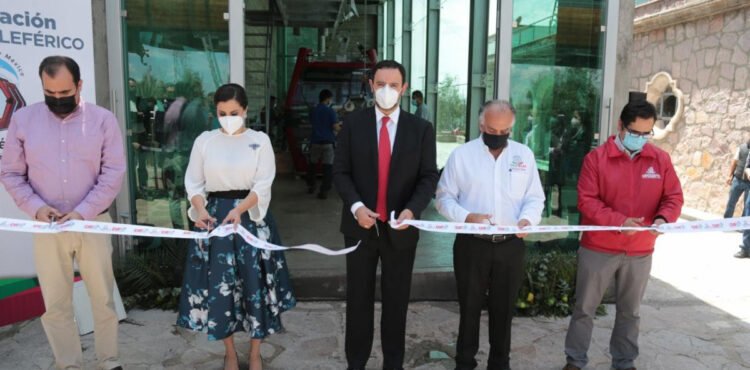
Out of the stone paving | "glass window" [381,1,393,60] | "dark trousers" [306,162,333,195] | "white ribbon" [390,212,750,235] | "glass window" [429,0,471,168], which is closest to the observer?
"white ribbon" [390,212,750,235]

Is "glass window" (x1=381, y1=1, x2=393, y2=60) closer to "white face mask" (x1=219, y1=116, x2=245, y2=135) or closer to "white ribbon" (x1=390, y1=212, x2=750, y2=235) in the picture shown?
"white face mask" (x1=219, y1=116, x2=245, y2=135)

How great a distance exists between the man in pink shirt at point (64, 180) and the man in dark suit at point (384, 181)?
Answer: 1246 mm

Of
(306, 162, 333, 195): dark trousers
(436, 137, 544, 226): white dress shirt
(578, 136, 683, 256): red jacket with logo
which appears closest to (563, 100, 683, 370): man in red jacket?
(578, 136, 683, 256): red jacket with logo

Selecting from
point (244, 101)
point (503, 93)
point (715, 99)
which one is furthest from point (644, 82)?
point (244, 101)

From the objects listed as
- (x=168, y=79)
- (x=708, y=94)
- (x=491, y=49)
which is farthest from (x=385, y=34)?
(x=168, y=79)

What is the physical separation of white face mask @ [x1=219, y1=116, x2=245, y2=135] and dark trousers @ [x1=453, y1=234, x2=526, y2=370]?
135 cm

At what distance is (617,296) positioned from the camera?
3289mm

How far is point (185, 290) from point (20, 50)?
6.16ft

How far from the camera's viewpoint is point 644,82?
35.4 ft

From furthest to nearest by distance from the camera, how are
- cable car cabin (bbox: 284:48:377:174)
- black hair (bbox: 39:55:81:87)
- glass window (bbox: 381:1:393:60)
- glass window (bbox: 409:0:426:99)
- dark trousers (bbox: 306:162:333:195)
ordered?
glass window (bbox: 381:1:393:60), cable car cabin (bbox: 284:48:377:174), glass window (bbox: 409:0:426:99), dark trousers (bbox: 306:162:333:195), black hair (bbox: 39:55:81:87)

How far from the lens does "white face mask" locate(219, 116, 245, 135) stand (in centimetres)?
296

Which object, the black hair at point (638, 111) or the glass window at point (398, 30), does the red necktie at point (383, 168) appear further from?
the glass window at point (398, 30)

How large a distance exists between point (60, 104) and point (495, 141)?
221 centimetres

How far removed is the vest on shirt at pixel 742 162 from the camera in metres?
6.73
